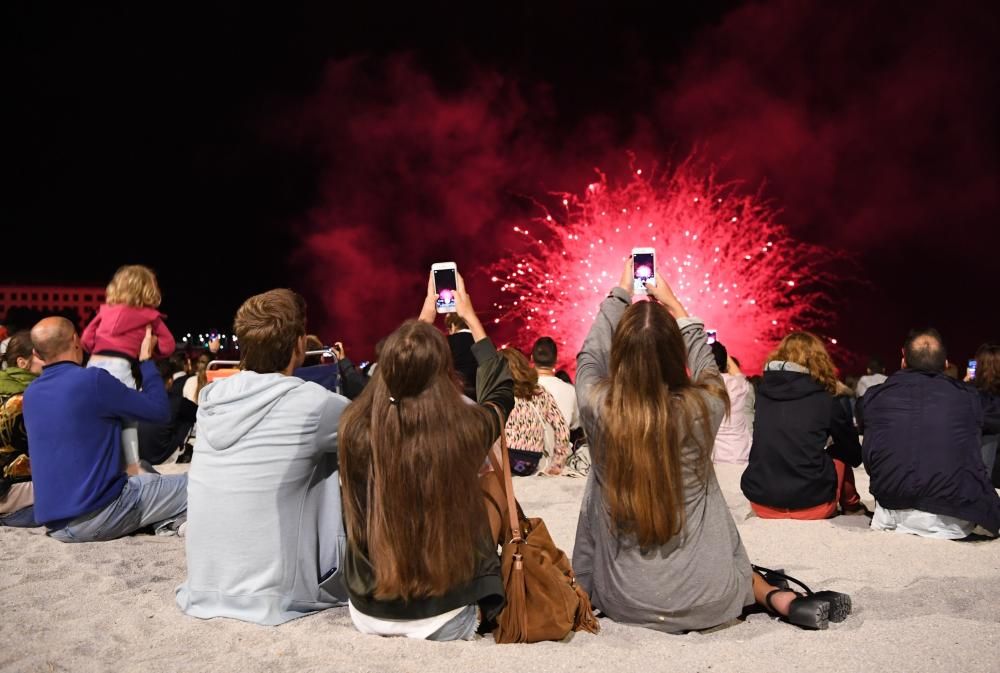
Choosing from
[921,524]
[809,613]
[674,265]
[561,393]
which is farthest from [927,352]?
[674,265]

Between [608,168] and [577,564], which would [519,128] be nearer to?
[608,168]

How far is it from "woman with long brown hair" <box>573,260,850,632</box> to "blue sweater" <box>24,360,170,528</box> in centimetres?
281

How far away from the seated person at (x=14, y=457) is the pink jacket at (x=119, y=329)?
0.46m

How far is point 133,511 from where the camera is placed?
4809 mm

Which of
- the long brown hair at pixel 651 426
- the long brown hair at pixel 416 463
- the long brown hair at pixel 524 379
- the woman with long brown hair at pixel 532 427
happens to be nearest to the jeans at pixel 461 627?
the long brown hair at pixel 416 463

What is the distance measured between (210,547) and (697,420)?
2.05m

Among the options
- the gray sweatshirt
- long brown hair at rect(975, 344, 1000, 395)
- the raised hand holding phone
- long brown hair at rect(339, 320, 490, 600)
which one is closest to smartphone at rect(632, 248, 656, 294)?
the raised hand holding phone

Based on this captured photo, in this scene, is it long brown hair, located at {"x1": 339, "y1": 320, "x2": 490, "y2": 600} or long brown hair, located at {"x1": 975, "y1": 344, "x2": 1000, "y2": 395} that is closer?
long brown hair, located at {"x1": 339, "y1": 320, "x2": 490, "y2": 600}

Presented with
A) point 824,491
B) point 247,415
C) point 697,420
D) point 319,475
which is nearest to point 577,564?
point 697,420

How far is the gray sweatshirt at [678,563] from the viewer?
123 inches

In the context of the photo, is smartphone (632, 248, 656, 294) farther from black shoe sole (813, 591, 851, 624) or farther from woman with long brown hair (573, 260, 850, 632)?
black shoe sole (813, 591, 851, 624)

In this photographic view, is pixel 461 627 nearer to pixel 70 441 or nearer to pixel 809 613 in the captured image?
pixel 809 613

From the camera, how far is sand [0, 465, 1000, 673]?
2902 mm

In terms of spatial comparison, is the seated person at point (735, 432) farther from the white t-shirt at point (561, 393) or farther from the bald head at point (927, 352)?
the bald head at point (927, 352)
